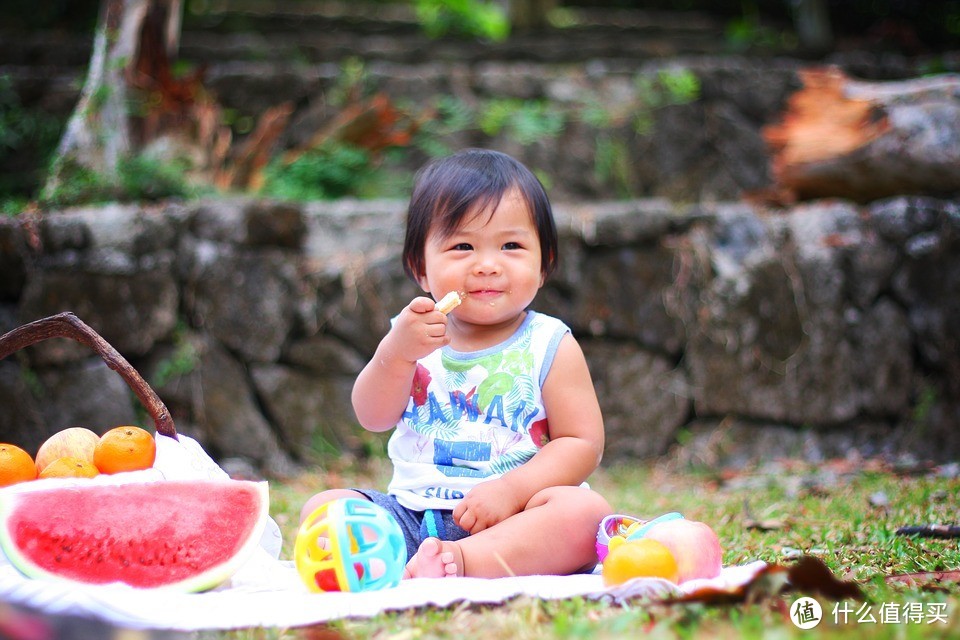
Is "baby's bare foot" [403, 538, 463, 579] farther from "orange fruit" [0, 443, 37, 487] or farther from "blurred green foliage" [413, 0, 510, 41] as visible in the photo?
"blurred green foliage" [413, 0, 510, 41]

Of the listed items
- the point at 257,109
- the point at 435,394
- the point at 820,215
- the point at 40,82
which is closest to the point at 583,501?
the point at 435,394

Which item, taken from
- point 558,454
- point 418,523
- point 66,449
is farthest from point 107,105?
point 558,454

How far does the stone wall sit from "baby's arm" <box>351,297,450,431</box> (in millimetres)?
2093

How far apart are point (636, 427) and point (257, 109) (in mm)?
3322

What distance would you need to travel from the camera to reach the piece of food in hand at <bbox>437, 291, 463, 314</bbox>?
6.97ft

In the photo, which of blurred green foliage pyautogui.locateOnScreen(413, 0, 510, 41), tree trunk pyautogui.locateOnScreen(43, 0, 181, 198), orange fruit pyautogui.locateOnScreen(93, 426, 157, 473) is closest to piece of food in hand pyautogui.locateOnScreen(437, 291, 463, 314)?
orange fruit pyautogui.locateOnScreen(93, 426, 157, 473)

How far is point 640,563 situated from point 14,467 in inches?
61.9

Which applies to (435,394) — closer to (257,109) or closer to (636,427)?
(636,427)

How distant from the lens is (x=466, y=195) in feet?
7.41

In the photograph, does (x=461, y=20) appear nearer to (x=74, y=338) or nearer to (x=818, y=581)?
(x=74, y=338)

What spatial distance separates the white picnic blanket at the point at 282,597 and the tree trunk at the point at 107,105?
3.11 meters

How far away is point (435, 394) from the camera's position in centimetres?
238

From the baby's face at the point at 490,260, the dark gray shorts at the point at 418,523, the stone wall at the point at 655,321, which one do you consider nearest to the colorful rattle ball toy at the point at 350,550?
the dark gray shorts at the point at 418,523

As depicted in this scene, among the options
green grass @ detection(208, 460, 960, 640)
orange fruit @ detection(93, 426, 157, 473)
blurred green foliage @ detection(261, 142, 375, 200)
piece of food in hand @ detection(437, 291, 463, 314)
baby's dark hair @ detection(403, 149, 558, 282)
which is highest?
blurred green foliage @ detection(261, 142, 375, 200)
